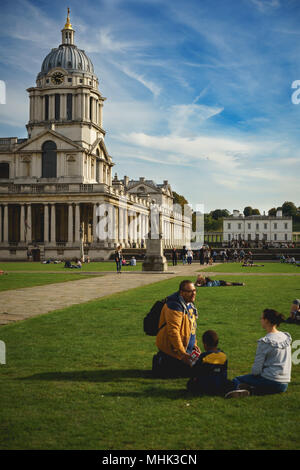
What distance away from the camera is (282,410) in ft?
18.7

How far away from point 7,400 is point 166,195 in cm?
11312

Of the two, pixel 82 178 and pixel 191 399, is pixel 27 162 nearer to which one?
pixel 82 178

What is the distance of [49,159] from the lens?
73438 millimetres

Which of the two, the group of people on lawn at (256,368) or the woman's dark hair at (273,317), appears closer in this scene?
the group of people on lawn at (256,368)

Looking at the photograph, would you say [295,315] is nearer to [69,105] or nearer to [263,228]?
[69,105]

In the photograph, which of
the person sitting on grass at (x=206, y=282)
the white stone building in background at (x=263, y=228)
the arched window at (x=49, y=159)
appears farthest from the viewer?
the white stone building in background at (x=263, y=228)

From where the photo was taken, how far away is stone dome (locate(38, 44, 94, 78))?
79.2m

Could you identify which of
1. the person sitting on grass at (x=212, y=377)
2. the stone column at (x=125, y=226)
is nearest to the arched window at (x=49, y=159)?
the stone column at (x=125, y=226)

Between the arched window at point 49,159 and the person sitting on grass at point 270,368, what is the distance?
69636mm

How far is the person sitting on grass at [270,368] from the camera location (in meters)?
6.26

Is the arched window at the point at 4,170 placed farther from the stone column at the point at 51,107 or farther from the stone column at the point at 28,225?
the stone column at the point at 28,225

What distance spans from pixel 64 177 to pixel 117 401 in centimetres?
6799

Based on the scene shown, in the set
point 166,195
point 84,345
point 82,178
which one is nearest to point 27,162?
point 82,178

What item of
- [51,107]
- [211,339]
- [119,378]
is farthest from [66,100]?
[211,339]
